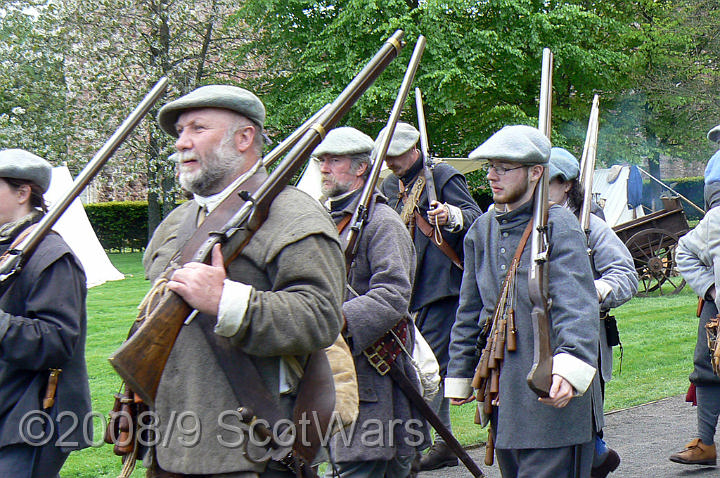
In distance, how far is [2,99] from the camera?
30.4 metres

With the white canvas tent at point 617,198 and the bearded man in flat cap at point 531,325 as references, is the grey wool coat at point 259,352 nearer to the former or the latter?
the bearded man in flat cap at point 531,325

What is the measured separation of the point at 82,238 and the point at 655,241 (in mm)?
11085

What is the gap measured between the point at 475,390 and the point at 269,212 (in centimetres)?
174

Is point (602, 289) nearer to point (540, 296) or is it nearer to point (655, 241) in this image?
point (540, 296)

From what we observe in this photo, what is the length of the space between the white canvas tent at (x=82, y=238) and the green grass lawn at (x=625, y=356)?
1.39 metres

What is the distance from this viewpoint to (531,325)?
3865mm

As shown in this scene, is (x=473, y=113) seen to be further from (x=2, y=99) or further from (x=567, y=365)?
(x=567, y=365)

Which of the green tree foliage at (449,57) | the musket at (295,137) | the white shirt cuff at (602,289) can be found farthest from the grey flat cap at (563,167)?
the green tree foliage at (449,57)

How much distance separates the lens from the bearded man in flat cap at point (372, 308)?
445 cm

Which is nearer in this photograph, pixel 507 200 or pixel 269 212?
pixel 269 212

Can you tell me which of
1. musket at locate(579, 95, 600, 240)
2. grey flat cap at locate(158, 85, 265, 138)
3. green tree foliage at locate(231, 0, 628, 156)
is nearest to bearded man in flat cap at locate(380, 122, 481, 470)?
musket at locate(579, 95, 600, 240)

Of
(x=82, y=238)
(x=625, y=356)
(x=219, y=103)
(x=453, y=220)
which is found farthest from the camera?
(x=82, y=238)

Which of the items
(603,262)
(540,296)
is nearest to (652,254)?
(603,262)

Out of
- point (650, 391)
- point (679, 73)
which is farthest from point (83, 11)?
point (650, 391)
